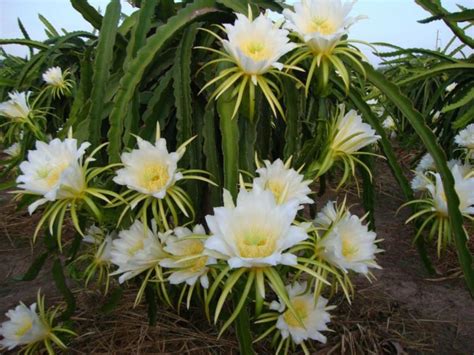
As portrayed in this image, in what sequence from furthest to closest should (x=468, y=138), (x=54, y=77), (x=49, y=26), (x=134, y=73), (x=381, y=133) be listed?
(x=49, y=26) < (x=54, y=77) < (x=468, y=138) < (x=381, y=133) < (x=134, y=73)

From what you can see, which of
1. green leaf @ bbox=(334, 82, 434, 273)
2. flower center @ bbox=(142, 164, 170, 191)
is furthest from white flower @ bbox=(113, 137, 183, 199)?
green leaf @ bbox=(334, 82, 434, 273)

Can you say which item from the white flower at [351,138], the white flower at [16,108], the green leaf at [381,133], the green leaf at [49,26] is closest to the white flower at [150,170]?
the white flower at [351,138]

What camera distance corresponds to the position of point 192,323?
1.14 m

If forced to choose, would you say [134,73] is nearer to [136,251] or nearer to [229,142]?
[229,142]

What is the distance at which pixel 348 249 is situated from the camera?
77 centimetres

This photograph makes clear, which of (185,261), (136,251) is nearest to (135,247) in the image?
(136,251)

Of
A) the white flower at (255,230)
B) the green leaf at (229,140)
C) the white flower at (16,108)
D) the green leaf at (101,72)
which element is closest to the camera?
the white flower at (255,230)

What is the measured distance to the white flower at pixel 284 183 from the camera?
73 cm

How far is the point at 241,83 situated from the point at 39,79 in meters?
1.53

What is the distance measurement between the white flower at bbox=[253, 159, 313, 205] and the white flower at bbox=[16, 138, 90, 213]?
0.29 metres

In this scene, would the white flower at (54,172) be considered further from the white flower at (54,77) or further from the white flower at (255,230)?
the white flower at (54,77)

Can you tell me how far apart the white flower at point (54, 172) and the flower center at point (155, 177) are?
10 centimetres

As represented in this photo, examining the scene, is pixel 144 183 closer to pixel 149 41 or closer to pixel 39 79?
pixel 149 41

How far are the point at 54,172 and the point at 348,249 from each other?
0.51 meters
